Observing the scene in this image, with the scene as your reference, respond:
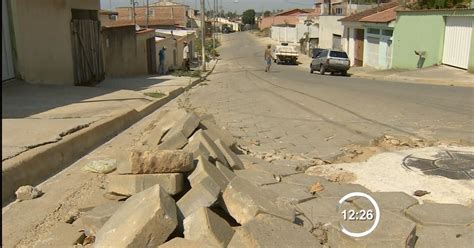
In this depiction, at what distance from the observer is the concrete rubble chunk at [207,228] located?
3.43 m

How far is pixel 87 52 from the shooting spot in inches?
655

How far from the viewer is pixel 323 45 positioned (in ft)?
172

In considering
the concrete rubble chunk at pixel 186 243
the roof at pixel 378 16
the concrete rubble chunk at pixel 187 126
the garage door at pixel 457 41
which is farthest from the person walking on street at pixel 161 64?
the concrete rubble chunk at pixel 186 243

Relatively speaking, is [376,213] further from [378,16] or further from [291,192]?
[378,16]

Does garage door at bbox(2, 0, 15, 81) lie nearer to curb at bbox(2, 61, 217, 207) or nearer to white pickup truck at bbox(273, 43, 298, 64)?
curb at bbox(2, 61, 217, 207)

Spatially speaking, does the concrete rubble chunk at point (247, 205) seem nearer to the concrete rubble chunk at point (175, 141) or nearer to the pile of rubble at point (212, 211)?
the pile of rubble at point (212, 211)

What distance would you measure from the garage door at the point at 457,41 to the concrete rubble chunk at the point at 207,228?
79.2 ft

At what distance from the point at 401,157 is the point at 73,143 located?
4562mm

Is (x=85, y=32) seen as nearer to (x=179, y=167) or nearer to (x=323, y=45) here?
(x=179, y=167)

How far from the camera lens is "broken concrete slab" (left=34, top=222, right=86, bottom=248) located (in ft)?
12.5

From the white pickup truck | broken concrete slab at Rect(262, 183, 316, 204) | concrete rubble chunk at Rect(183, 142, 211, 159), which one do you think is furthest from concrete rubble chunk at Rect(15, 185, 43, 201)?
the white pickup truck

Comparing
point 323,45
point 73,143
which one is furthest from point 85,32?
point 323,45

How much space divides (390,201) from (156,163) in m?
2.36

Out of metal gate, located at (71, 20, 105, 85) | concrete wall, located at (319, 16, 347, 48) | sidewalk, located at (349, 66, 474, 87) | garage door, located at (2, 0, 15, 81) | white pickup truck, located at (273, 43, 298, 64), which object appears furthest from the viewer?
concrete wall, located at (319, 16, 347, 48)
